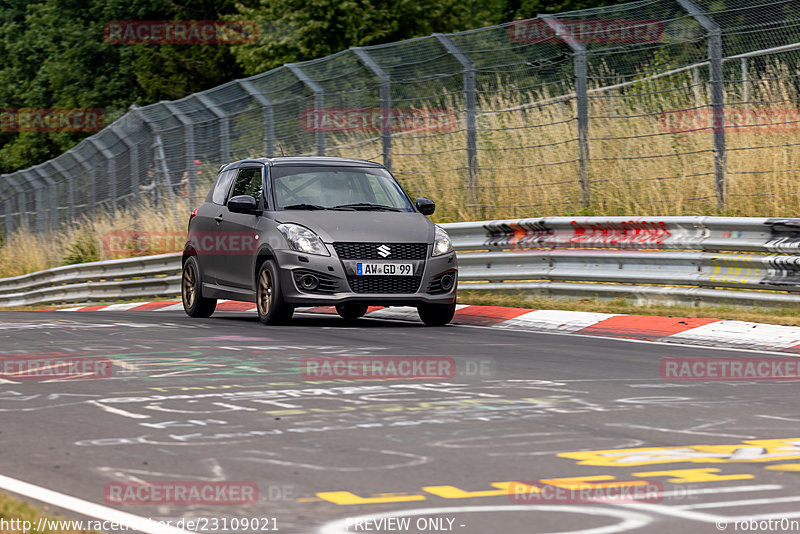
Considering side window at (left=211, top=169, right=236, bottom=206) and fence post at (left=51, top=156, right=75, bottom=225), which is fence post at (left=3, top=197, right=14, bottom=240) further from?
side window at (left=211, top=169, right=236, bottom=206)

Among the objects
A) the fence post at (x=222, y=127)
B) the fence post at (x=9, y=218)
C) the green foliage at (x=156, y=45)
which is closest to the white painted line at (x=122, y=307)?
the fence post at (x=222, y=127)

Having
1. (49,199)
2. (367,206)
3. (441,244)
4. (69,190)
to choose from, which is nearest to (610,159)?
(441,244)

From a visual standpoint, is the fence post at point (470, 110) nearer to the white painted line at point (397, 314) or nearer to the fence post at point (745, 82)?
the white painted line at point (397, 314)

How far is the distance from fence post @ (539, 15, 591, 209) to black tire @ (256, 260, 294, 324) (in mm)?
4756

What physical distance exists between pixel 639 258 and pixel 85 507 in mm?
9506

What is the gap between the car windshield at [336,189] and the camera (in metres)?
13.5

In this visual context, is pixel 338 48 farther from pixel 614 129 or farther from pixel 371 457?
pixel 371 457

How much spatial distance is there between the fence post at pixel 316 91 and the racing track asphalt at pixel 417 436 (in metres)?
9.87

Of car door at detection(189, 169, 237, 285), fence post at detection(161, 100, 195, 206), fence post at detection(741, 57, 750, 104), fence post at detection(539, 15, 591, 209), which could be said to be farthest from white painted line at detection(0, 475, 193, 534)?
fence post at detection(161, 100, 195, 206)

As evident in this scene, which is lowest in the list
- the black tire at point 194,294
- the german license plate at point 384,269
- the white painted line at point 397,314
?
the white painted line at point 397,314

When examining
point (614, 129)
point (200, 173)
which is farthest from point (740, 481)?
point (200, 173)

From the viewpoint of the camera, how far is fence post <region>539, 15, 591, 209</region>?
51.8 feet

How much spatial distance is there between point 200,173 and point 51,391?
1701 centimetres

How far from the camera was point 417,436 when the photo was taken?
6500mm
